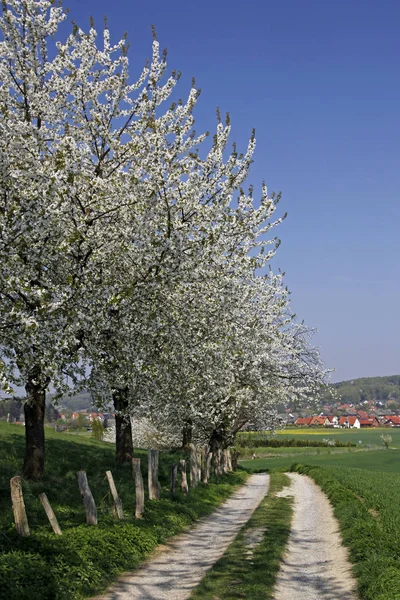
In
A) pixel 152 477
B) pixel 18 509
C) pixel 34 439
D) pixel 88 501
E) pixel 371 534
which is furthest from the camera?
pixel 152 477

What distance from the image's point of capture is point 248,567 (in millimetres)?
13875

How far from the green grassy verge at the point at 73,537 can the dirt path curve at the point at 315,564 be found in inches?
140

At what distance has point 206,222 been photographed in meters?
20.0

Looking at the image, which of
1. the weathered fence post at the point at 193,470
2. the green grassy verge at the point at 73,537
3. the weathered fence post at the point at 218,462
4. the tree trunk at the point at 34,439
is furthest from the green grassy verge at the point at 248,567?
the weathered fence post at the point at 218,462

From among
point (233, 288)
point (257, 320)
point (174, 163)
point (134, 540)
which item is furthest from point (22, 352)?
point (257, 320)

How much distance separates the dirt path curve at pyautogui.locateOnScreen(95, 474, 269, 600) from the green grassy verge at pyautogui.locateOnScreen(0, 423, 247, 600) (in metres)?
0.40

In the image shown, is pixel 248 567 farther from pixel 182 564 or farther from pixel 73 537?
pixel 73 537

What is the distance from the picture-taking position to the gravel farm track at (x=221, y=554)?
38.9ft

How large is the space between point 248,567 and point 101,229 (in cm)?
1078

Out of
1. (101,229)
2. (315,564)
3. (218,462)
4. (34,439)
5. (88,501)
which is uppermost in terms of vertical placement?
(101,229)

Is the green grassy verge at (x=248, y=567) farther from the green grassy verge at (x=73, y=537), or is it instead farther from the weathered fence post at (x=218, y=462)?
the weathered fence post at (x=218, y=462)

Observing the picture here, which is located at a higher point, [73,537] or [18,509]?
[18,509]

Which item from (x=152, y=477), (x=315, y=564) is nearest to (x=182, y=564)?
(x=315, y=564)

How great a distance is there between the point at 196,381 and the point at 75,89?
38.3ft
